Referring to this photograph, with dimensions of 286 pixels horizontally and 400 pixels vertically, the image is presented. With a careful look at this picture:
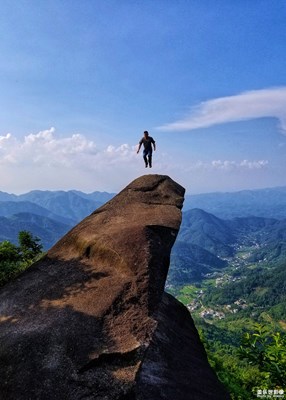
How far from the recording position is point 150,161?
3219 centimetres

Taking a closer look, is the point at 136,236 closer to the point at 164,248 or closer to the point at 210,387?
the point at 164,248

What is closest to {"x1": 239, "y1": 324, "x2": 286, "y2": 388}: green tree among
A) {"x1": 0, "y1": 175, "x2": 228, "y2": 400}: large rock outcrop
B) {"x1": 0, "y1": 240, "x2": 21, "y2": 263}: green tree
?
{"x1": 0, "y1": 175, "x2": 228, "y2": 400}: large rock outcrop

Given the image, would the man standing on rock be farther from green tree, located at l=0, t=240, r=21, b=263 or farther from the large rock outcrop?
green tree, located at l=0, t=240, r=21, b=263

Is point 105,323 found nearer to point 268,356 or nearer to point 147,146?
point 268,356

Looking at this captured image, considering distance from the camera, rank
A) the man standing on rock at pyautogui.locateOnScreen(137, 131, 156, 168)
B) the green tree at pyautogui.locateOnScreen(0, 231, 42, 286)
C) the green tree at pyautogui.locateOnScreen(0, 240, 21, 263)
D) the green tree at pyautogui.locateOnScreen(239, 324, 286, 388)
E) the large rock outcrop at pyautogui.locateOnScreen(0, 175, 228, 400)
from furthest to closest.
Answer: the man standing on rock at pyautogui.locateOnScreen(137, 131, 156, 168) → the green tree at pyautogui.locateOnScreen(0, 240, 21, 263) → the green tree at pyautogui.locateOnScreen(0, 231, 42, 286) → the green tree at pyautogui.locateOnScreen(239, 324, 286, 388) → the large rock outcrop at pyautogui.locateOnScreen(0, 175, 228, 400)

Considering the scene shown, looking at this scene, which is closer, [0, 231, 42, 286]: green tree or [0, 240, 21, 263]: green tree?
[0, 231, 42, 286]: green tree

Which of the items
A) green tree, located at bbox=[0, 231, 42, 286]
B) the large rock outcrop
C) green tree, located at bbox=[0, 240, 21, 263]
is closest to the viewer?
the large rock outcrop

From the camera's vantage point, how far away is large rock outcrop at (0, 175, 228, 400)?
36.6 feet

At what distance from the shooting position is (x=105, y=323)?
12.9 meters

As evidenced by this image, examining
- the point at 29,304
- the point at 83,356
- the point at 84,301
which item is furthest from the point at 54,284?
the point at 83,356

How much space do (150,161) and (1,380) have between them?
2339cm

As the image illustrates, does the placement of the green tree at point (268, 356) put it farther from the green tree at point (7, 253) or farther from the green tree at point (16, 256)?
the green tree at point (7, 253)

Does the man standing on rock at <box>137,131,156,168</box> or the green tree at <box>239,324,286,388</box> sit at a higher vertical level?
the man standing on rock at <box>137,131,156,168</box>

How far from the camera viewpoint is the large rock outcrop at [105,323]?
439 inches
